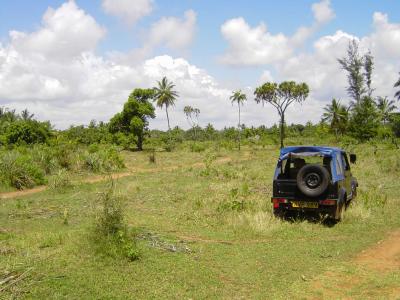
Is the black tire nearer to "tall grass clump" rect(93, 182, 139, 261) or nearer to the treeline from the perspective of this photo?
"tall grass clump" rect(93, 182, 139, 261)

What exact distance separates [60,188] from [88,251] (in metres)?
10.7

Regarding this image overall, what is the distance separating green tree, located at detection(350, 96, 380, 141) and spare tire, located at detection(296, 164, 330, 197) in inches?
1730

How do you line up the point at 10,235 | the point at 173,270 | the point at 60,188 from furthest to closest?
the point at 60,188 → the point at 10,235 → the point at 173,270

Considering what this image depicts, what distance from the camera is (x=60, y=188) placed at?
1769cm

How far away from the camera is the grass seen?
6105 millimetres

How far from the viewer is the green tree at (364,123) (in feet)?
166

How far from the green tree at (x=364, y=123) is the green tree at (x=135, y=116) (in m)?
24.5

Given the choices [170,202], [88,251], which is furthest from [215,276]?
[170,202]

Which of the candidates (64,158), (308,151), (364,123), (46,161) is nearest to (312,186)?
(308,151)

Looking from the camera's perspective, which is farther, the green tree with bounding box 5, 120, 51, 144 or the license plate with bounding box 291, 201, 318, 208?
the green tree with bounding box 5, 120, 51, 144

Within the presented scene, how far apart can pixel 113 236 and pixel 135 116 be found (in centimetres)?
3759

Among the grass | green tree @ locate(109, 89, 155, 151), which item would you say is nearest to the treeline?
green tree @ locate(109, 89, 155, 151)

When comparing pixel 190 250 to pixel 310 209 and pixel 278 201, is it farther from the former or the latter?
pixel 310 209

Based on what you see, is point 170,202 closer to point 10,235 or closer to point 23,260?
point 10,235
